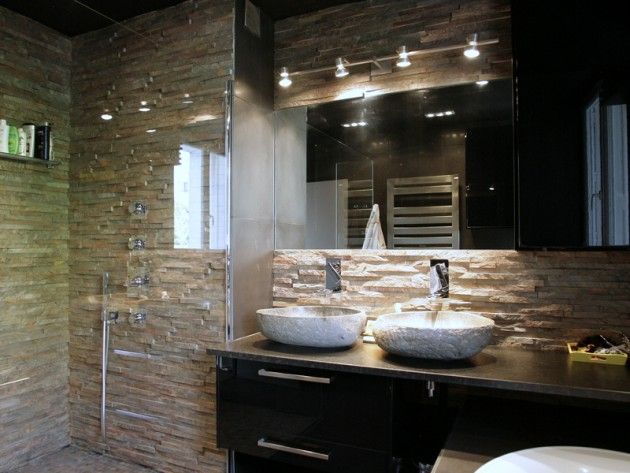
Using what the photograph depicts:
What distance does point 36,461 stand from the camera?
2619 mm

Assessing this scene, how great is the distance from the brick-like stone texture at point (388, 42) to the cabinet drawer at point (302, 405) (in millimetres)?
1440

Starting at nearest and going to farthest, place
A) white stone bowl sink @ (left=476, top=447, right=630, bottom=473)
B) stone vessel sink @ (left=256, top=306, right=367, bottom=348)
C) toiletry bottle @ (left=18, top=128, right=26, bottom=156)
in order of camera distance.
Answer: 1. white stone bowl sink @ (left=476, top=447, right=630, bottom=473)
2. stone vessel sink @ (left=256, top=306, right=367, bottom=348)
3. toiletry bottle @ (left=18, top=128, right=26, bottom=156)

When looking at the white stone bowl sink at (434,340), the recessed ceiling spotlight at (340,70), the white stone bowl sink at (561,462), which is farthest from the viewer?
the recessed ceiling spotlight at (340,70)

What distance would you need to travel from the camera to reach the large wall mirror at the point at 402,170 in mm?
2111

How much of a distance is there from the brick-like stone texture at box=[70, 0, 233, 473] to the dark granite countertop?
55cm

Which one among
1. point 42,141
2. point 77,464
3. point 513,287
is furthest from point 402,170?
point 77,464

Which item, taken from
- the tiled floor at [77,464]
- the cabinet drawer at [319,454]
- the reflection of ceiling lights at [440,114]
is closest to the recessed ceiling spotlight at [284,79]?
the reflection of ceiling lights at [440,114]

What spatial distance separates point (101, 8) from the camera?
2.53 m

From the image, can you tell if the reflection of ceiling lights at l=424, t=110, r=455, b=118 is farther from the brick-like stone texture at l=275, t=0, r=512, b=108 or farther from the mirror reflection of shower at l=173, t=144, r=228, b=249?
the mirror reflection of shower at l=173, t=144, r=228, b=249

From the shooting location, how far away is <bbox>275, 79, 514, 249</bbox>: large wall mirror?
Answer: 83.1 inches

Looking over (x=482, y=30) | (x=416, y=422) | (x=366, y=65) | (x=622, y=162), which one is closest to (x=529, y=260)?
(x=622, y=162)

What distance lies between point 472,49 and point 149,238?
6.15ft

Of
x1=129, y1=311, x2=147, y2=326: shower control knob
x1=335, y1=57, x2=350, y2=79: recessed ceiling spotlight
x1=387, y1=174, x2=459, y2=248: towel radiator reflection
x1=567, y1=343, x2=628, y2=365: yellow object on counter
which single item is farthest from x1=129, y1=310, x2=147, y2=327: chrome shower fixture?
x1=567, y1=343, x2=628, y2=365: yellow object on counter

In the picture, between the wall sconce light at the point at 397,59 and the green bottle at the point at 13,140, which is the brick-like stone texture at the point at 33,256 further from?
the wall sconce light at the point at 397,59
